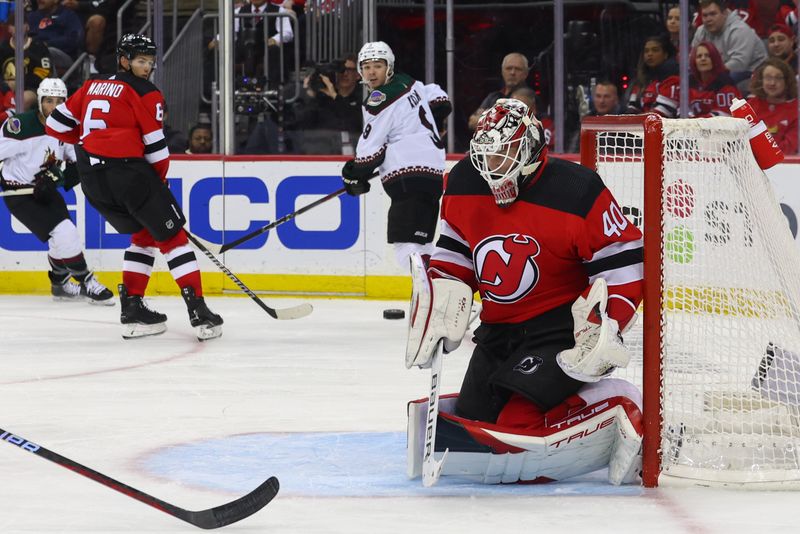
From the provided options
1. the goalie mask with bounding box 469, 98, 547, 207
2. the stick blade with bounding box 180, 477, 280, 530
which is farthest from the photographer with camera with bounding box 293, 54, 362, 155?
the stick blade with bounding box 180, 477, 280, 530

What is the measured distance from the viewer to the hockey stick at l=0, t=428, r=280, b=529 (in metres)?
2.23

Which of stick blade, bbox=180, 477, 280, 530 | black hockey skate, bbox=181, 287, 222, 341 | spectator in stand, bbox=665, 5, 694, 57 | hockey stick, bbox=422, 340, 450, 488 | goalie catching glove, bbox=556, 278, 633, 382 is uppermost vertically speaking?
spectator in stand, bbox=665, 5, 694, 57

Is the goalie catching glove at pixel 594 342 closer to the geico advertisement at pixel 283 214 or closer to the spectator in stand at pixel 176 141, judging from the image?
the geico advertisement at pixel 283 214

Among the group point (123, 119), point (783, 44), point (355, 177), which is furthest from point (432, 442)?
point (783, 44)

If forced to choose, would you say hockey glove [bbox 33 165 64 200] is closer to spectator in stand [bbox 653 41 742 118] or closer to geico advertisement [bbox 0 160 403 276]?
geico advertisement [bbox 0 160 403 276]

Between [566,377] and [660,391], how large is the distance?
0.18 metres

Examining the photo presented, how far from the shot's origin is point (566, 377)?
8.55 ft

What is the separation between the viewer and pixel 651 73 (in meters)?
6.29

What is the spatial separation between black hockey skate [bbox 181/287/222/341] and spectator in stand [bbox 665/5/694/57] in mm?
2597

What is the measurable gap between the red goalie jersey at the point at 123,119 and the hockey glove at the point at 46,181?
1.29m

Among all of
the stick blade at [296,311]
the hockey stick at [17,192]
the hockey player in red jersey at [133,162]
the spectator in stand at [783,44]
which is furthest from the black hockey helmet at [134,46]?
the spectator in stand at [783,44]

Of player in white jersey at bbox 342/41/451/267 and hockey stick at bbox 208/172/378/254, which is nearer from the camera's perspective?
player in white jersey at bbox 342/41/451/267

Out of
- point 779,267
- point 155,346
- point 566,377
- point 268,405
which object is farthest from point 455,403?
point 155,346

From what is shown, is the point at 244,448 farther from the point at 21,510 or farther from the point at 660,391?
the point at 660,391
